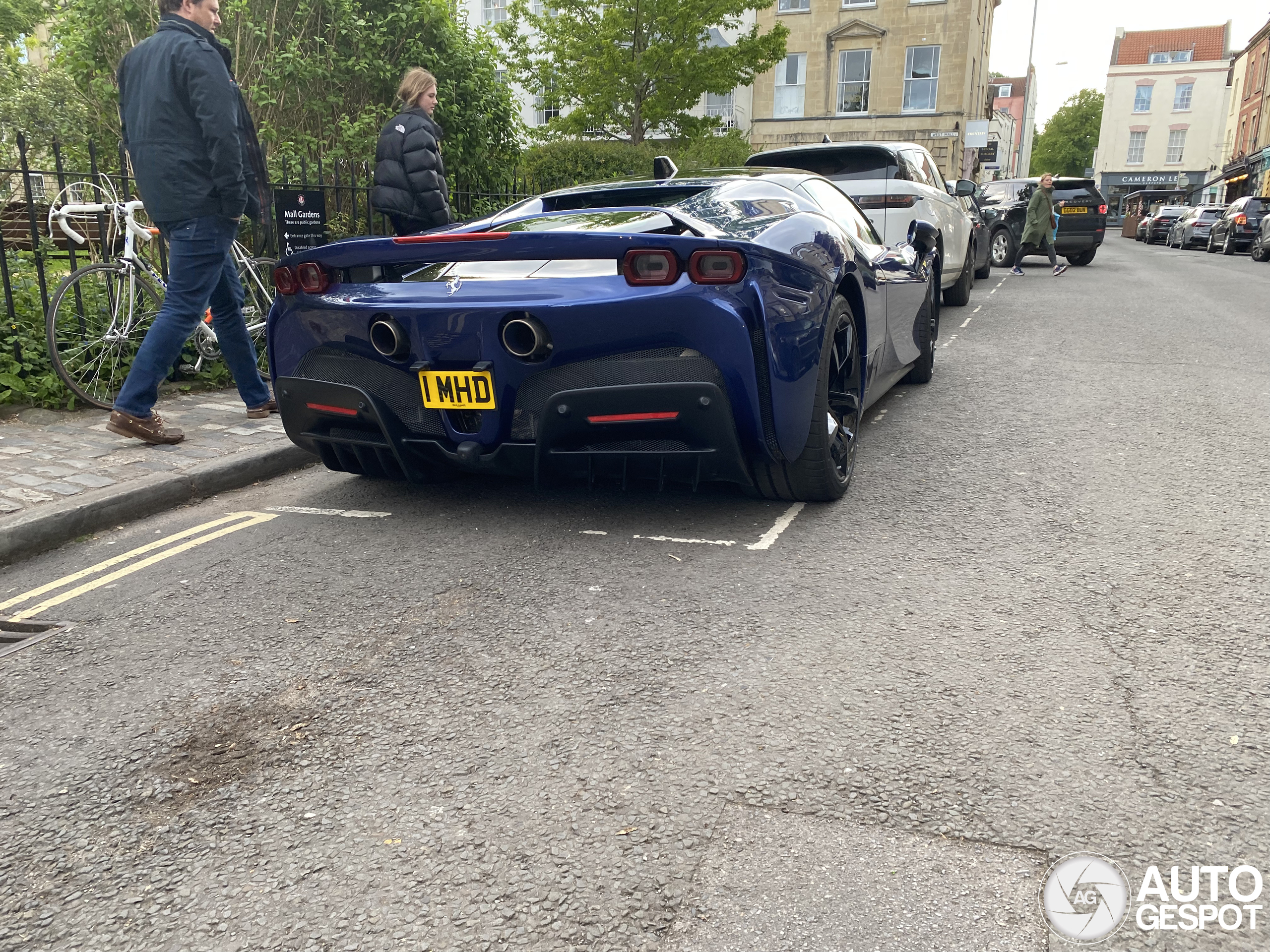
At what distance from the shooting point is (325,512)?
4270 millimetres

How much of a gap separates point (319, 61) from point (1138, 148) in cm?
8141

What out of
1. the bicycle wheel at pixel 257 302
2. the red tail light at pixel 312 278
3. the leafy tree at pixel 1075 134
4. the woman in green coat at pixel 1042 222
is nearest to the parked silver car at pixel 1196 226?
the woman in green coat at pixel 1042 222

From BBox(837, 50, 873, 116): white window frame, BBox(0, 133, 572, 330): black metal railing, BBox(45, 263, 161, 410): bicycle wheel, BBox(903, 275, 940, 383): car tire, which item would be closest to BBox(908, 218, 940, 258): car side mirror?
BBox(903, 275, 940, 383): car tire

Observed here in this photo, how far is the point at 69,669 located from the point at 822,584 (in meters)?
2.28

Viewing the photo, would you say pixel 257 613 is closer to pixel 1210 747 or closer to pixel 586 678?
pixel 586 678

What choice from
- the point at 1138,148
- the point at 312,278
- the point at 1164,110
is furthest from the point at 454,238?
the point at 1164,110

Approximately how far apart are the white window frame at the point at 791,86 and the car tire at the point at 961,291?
97.2 ft

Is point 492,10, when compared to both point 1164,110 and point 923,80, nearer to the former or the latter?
point 923,80

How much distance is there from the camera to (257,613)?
3158 mm

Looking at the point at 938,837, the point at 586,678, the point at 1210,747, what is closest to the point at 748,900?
the point at 938,837

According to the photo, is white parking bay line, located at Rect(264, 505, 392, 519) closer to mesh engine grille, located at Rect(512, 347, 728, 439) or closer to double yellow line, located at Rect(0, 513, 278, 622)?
double yellow line, located at Rect(0, 513, 278, 622)

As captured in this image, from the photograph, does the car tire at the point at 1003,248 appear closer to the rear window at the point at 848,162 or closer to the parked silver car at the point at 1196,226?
the rear window at the point at 848,162

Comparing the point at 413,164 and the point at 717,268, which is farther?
the point at 413,164

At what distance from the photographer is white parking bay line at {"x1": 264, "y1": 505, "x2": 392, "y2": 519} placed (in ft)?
13.7
